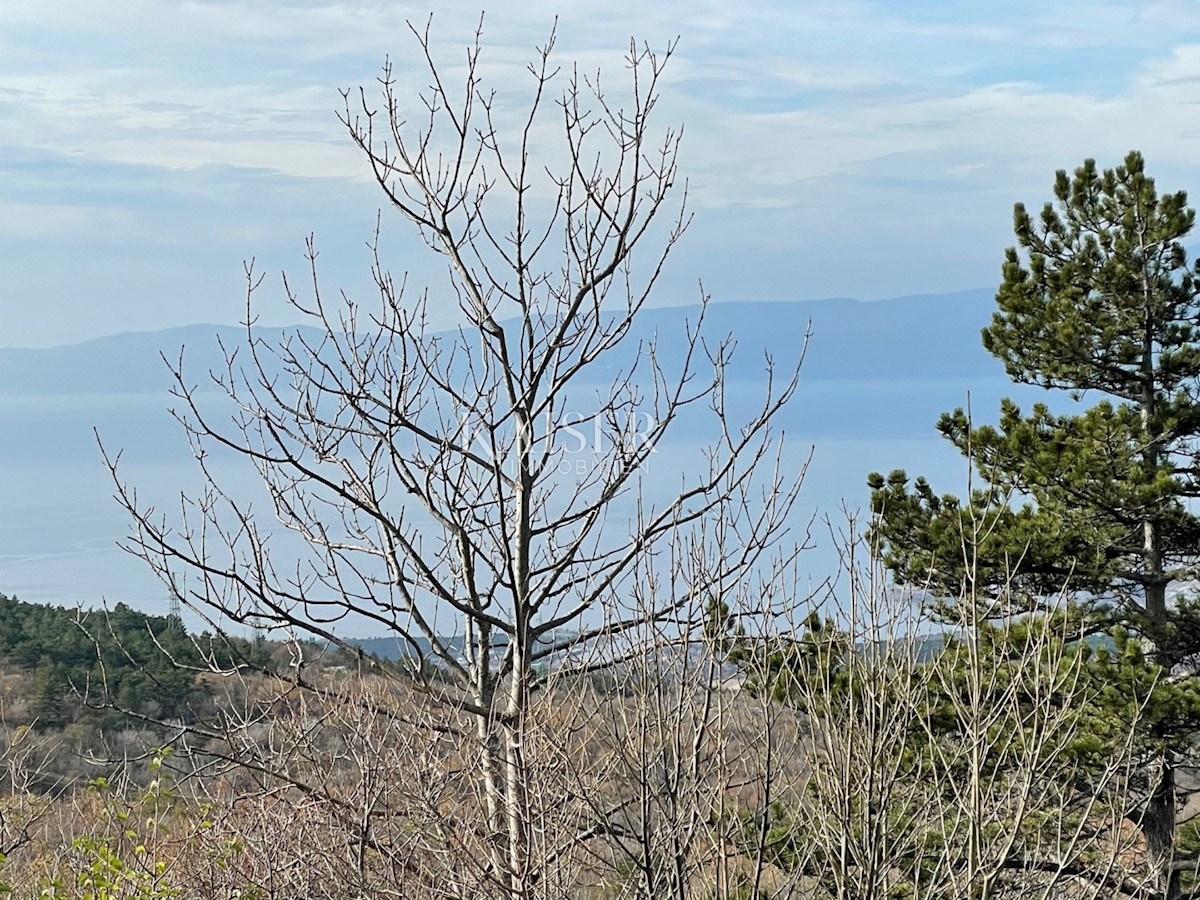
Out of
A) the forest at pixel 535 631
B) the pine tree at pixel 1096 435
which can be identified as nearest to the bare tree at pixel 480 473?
the forest at pixel 535 631

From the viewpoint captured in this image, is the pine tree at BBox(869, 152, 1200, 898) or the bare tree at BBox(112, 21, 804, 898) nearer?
the bare tree at BBox(112, 21, 804, 898)

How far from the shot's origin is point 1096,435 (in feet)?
33.1

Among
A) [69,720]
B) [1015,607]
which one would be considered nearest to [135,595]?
[69,720]

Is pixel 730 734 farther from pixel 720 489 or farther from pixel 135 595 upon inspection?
pixel 135 595

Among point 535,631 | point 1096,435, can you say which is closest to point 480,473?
point 535,631

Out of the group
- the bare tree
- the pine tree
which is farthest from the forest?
the pine tree

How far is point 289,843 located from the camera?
583 cm

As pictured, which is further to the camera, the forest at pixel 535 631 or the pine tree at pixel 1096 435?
the pine tree at pixel 1096 435

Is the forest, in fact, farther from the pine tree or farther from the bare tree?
the pine tree

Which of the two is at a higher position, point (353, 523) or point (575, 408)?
point (575, 408)

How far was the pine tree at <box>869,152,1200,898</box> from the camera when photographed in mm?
10234

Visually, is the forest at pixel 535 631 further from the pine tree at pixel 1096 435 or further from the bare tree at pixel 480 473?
the pine tree at pixel 1096 435

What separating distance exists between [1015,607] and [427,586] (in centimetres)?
634

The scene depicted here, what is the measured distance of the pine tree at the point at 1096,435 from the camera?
33.6 feet
